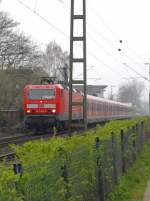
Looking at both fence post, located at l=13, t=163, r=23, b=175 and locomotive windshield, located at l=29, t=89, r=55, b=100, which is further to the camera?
locomotive windshield, located at l=29, t=89, r=55, b=100

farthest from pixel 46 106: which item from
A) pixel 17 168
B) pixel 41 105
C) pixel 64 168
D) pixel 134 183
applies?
pixel 17 168

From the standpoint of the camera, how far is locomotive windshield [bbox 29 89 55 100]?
32.7m

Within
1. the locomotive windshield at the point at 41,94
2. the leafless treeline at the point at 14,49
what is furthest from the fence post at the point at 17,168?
the leafless treeline at the point at 14,49

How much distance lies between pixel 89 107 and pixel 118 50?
792 cm

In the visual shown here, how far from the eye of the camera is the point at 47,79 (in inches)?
1388

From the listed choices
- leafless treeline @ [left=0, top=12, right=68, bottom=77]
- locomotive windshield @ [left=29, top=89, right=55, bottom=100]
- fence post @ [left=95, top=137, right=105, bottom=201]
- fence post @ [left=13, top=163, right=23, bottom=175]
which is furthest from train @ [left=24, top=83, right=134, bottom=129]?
fence post @ [left=13, top=163, right=23, bottom=175]

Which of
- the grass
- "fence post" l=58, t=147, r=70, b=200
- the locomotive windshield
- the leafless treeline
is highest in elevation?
the leafless treeline

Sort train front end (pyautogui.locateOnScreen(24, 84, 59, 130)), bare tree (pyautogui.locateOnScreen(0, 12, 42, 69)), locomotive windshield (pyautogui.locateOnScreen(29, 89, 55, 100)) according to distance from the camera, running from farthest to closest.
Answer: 1. bare tree (pyautogui.locateOnScreen(0, 12, 42, 69))
2. locomotive windshield (pyautogui.locateOnScreen(29, 89, 55, 100))
3. train front end (pyautogui.locateOnScreen(24, 84, 59, 130))

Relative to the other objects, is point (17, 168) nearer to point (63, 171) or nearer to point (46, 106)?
point (63, 171)

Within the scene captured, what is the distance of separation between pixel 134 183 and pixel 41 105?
20219 millimetres

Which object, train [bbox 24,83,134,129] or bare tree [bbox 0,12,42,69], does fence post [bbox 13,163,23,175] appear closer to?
train [bbox 24,83,134,129]

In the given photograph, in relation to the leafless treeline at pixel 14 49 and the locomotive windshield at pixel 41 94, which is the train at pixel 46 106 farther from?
the leafless treeline at pixel 14 49

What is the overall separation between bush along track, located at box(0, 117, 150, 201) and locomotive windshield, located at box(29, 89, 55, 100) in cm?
2129

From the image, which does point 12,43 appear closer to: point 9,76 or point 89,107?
point 9,76
